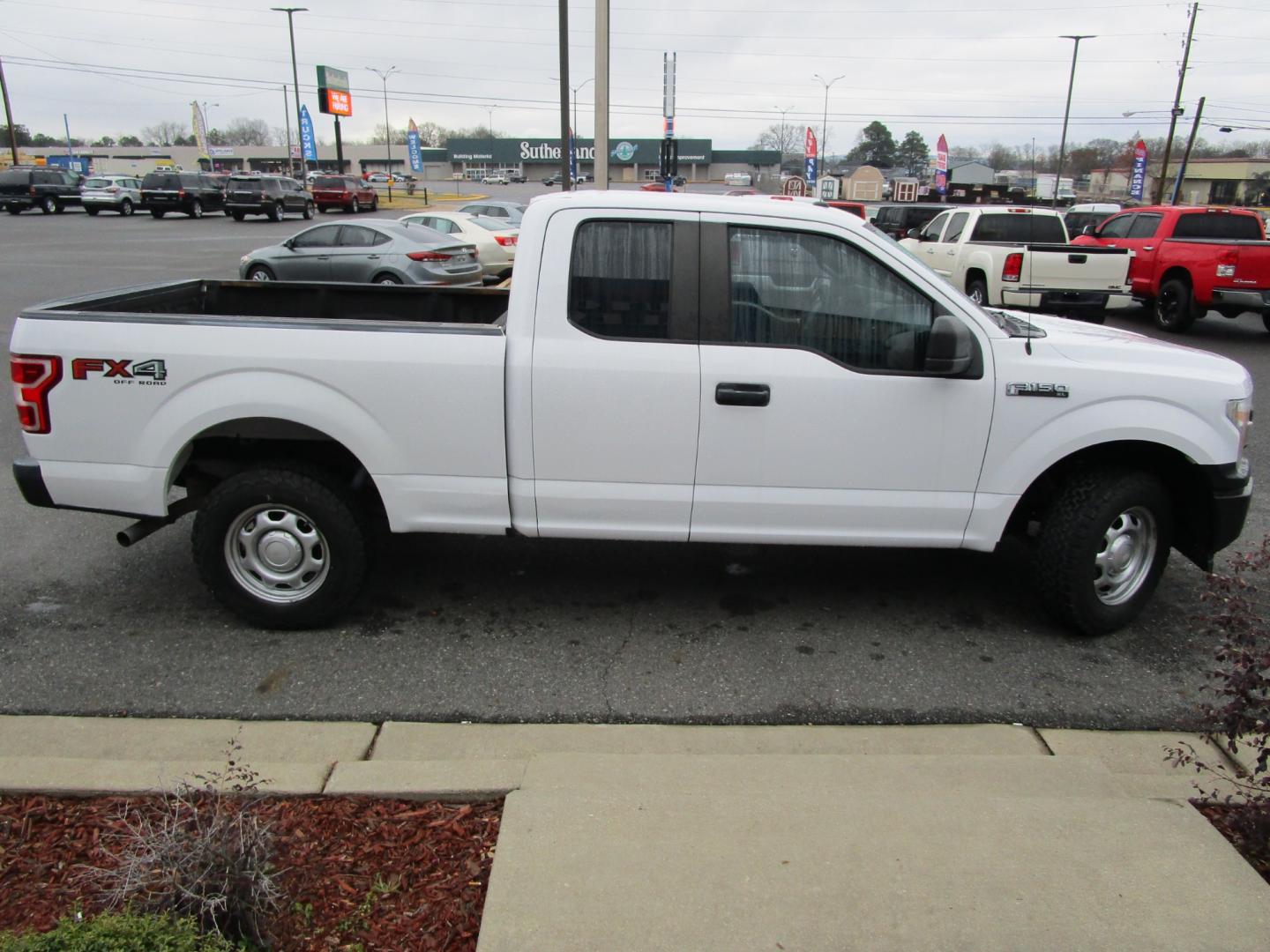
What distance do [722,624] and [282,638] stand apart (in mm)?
2134

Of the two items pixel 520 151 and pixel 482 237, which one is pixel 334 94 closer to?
pixel 482 237

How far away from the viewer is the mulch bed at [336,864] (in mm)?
2473

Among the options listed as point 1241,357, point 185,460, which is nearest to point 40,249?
point 185,460

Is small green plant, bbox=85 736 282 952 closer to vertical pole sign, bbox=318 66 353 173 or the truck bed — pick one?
the truck bed

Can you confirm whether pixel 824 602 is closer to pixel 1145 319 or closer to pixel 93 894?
pixel 93 894

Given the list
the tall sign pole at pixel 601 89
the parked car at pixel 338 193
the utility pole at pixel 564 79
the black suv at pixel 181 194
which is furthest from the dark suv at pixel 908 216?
the parked car at pixel 338 193

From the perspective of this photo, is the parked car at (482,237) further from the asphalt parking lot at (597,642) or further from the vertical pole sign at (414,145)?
the vertical pole sign at (414,145)

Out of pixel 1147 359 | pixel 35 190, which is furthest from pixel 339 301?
pixel 35 190

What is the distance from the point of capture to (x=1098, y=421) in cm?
425

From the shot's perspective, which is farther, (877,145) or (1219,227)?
(877,145)

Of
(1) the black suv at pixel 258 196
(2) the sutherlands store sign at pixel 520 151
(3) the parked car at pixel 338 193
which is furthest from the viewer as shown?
(2) the sutherlands store sign at pixel 520 151

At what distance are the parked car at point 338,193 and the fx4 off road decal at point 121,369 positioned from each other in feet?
158

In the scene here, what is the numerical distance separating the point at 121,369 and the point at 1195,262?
A: 15069mm

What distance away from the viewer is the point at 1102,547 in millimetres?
4480
